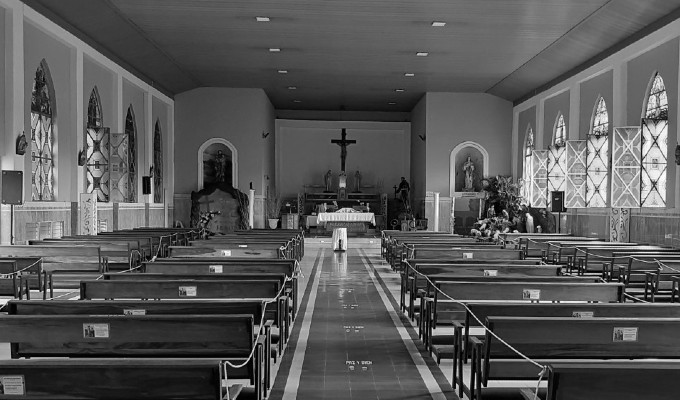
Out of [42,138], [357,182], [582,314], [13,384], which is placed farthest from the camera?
[357,182]

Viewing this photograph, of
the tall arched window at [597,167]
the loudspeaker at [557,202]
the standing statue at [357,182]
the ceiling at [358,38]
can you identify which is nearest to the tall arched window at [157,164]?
the ceiling at [358,38]

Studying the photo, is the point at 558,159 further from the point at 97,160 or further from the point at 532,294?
the point at 532,294

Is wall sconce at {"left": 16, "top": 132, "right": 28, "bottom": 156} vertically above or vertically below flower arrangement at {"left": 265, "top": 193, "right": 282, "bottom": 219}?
above

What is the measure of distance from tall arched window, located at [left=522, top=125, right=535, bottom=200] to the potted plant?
28.2 feet

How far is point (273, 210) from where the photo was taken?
2803 centimetres

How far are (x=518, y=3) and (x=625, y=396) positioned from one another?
41.2 feet

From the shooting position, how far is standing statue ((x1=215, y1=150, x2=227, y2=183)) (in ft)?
85.5

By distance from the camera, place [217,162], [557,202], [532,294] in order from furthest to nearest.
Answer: [217,162] → [557,202] → [532,294]

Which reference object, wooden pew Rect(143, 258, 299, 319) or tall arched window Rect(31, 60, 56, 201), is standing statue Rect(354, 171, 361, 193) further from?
wooden pew Rect(143, 258, 299, 319)

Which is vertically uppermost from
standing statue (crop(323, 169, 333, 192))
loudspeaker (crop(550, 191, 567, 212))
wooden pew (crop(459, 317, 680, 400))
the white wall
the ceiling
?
the ceiling

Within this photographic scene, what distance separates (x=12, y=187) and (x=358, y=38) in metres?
8.82

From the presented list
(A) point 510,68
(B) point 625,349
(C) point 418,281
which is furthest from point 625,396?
(A) point 510,68

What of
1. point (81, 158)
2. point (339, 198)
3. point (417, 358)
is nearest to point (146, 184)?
point (81, 158)

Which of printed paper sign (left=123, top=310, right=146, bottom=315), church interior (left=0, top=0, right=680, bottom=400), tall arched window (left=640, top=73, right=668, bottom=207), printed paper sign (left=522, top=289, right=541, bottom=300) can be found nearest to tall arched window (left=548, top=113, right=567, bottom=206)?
church interior (left=0, top=0, right=680, bottom=400)
